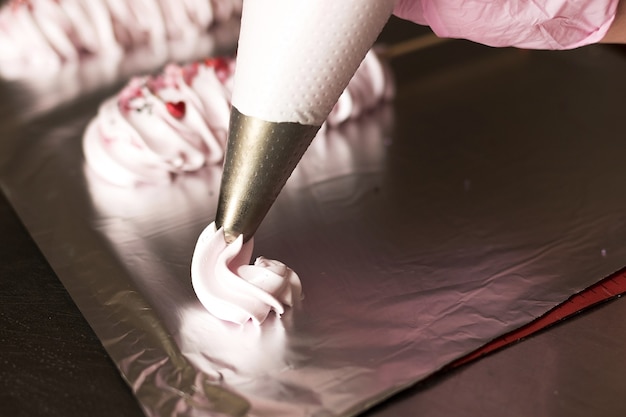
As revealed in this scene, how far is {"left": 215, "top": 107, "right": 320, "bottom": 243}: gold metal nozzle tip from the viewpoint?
3.59 ft

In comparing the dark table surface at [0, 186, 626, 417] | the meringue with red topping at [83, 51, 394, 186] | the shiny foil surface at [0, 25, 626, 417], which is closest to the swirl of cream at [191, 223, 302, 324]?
the shiny foil surface at [0, 25, 626, 417]

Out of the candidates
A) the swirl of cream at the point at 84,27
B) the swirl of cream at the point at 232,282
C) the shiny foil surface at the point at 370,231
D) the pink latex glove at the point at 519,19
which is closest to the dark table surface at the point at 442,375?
the shiny foil surface at the point at 370,231

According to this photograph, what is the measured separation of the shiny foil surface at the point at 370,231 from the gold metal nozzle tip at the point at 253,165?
0.17 m

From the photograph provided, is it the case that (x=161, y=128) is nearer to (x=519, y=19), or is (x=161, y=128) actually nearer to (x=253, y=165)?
(x=253, y=165)

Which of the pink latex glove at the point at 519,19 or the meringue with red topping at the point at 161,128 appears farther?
the meringue with red topping at the point at 161,128

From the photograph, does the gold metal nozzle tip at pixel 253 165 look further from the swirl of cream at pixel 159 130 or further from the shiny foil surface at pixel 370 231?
the swirl of cream at pixel 159 130

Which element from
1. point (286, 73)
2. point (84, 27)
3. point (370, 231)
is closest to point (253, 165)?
point (286, 73)

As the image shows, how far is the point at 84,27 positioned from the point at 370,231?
0.98m

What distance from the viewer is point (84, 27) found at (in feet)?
6.49

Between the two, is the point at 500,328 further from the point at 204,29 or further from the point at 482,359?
the point at 204,29

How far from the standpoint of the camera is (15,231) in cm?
149

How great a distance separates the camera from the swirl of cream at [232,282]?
122cm

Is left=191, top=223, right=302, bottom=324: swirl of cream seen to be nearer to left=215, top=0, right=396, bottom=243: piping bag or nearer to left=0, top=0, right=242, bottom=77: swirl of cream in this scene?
left=215, top=0, right=396, bottom=243: piping bag

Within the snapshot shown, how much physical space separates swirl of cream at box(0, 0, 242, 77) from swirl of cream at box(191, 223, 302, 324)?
955 millimetres
